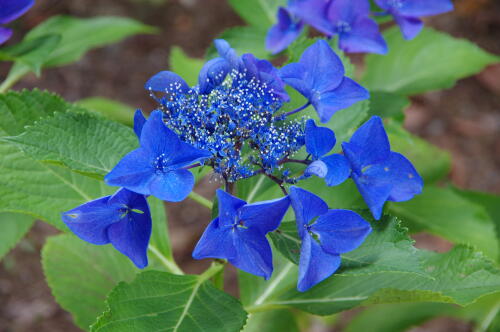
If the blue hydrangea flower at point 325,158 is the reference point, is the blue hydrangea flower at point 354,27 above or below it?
below

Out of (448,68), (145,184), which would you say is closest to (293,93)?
(145,184)

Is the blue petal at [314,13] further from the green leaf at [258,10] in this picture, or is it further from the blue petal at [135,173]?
the blue petal at [135,173]

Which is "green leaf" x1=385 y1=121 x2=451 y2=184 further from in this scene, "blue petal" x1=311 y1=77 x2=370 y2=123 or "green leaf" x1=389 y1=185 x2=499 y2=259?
"blue petal" x1=311 y1=77 x2=370 y2=123

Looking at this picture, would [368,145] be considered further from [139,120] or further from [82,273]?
[82,273]

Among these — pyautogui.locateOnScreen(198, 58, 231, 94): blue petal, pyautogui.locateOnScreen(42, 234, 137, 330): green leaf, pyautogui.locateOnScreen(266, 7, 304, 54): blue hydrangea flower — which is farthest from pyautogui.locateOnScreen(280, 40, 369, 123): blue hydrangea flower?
pyautogui.locateOnScreen(42, 234, 137, 330): green leaf

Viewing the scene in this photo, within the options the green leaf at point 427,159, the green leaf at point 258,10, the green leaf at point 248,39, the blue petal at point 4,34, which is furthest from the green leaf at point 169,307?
the green leaf at point 427,159
